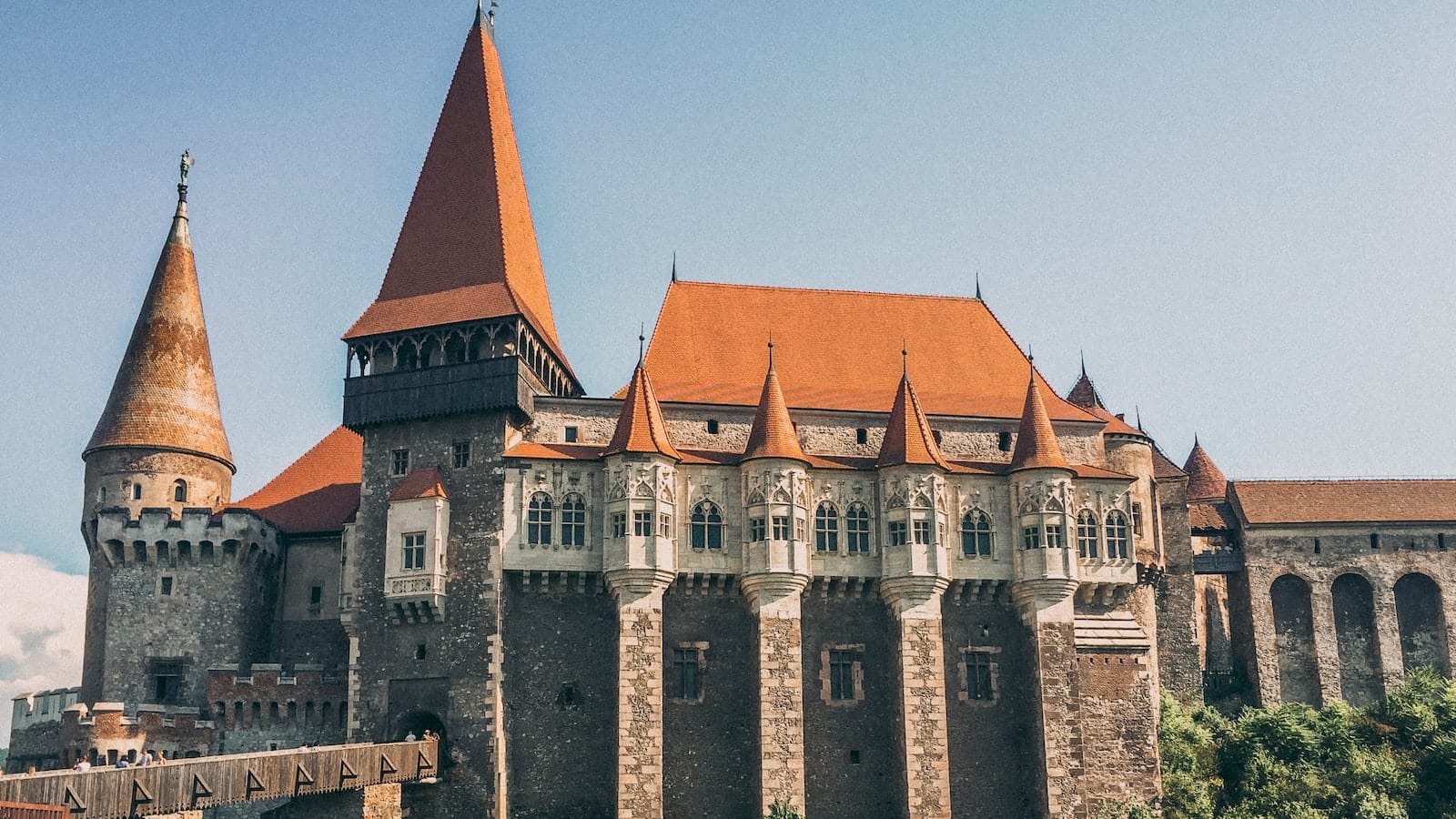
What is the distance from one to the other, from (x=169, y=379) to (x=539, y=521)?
639 inches

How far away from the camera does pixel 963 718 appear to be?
45281 millimetres

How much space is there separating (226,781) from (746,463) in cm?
1760

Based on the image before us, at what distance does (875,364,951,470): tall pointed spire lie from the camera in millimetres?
46125

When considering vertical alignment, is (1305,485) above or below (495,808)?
above

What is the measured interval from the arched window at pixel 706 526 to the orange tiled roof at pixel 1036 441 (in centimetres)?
955

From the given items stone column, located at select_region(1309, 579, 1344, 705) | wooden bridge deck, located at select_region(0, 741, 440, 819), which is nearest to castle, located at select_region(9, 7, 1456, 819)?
wooden bridge deck, located at select_region(0, 741, 440, 819)

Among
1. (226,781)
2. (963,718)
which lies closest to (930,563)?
(963,718)

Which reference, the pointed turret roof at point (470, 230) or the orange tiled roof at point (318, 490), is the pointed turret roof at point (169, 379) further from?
the pointed turret roof at point (470, 230)

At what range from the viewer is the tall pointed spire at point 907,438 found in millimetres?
46125

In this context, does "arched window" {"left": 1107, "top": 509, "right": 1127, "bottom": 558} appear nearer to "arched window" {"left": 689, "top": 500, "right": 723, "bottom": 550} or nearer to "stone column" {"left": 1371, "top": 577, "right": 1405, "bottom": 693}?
"arched window" {"left": 689, "top": 500, "right": 723, "bottom": 550}

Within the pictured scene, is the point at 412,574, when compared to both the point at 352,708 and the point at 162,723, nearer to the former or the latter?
the point at 352,708

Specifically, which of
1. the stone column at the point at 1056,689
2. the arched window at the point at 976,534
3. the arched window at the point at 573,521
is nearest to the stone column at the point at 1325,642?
the stone column at the point at 1056,689

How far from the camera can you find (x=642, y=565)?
4350 centimetres

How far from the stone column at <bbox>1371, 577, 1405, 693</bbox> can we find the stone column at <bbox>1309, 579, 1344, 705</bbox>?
158cm
